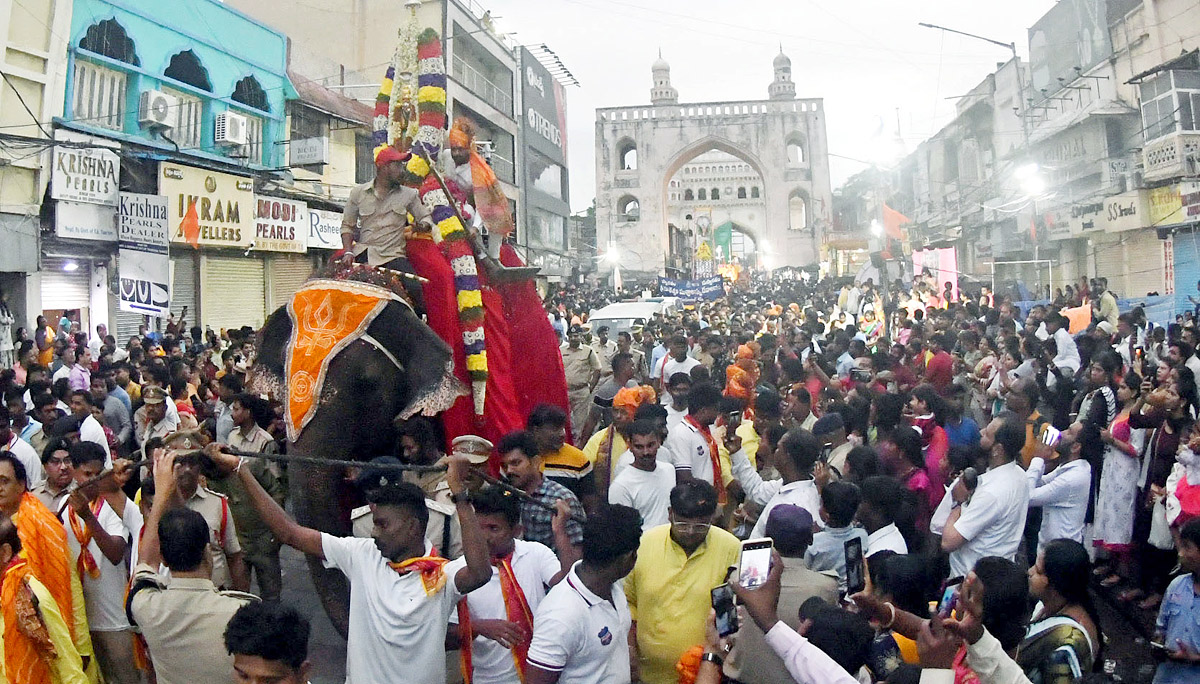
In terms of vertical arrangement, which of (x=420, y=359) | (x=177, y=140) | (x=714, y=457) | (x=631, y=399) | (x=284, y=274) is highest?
(x=177, y=140)

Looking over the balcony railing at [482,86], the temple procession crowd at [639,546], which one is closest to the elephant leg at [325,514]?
the temple procession crowd at [639,546]

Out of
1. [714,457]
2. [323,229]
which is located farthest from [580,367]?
[323,229]

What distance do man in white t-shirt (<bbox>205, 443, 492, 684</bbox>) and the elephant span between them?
51.3 inches

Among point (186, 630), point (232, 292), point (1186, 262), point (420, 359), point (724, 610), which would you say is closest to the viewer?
point (724, 610)

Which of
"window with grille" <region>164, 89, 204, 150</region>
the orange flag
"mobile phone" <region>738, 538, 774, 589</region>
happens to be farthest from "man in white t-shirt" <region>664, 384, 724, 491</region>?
"window with grille" <region>164, 89, 204, 150</region>

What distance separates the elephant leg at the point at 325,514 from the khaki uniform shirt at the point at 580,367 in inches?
179

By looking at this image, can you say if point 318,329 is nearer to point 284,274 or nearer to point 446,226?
point 446,226

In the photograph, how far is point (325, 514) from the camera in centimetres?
469

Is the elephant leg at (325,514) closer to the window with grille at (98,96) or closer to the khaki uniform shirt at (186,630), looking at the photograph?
the khaki uniform shirt at (186,630)

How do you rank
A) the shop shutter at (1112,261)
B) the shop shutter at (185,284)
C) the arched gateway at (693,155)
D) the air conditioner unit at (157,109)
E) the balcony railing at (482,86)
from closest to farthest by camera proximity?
the air conditioner unit at (157,109), the shop shutter at (185,284), the shop shutter at (1112,261), the balcony railing at (482,86), the arched gateway at (693,155)

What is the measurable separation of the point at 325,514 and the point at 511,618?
158 cm

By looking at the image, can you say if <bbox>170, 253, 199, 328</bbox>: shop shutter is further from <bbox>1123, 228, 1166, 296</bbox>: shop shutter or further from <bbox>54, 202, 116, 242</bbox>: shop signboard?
<bbox>1123, 228, 1166, 296</bbox>: shop shutter

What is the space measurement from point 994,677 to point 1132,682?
281 cm

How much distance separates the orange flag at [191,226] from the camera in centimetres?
1562
